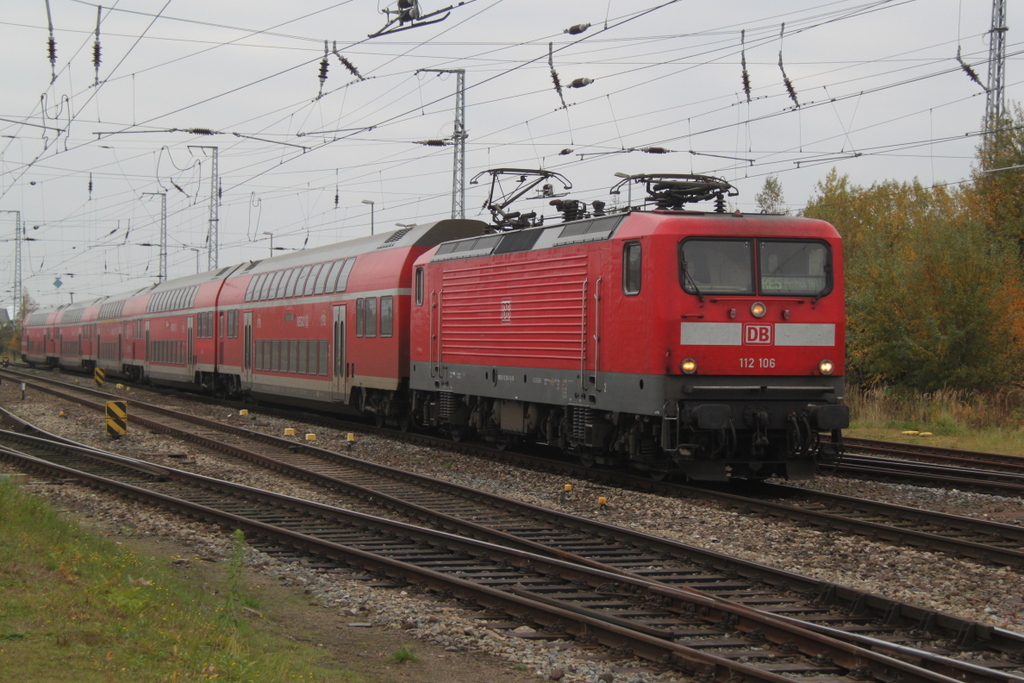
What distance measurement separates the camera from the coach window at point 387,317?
19984 millimetres

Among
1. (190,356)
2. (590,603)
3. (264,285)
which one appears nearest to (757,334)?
(590,603)

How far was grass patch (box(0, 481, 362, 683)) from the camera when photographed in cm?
549

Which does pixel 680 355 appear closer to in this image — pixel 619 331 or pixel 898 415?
pixel 619 331

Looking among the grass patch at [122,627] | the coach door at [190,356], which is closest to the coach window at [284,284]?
the coach door at [190,356]

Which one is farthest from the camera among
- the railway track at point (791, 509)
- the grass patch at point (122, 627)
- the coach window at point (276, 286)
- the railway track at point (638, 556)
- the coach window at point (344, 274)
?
the coach window at point (276, 286)

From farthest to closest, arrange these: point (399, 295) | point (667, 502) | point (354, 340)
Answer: point (354, 340) → point (399, 295) → point (667, 502)

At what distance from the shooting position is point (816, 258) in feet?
41.9

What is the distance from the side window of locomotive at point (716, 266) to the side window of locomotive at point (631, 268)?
62 cm

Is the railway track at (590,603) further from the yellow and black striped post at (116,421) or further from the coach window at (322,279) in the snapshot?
the coach window at (322,279)

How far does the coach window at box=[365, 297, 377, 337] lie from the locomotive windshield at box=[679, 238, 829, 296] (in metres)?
9.81

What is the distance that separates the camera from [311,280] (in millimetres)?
24219

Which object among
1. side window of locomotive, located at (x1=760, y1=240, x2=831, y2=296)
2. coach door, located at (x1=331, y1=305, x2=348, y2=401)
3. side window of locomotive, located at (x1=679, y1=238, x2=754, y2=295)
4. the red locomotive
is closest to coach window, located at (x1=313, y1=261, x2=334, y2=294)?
the red locomotive

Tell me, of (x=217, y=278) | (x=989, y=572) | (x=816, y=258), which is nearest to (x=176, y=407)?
(x=217, y=278)

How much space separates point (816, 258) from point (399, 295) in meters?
9.18
